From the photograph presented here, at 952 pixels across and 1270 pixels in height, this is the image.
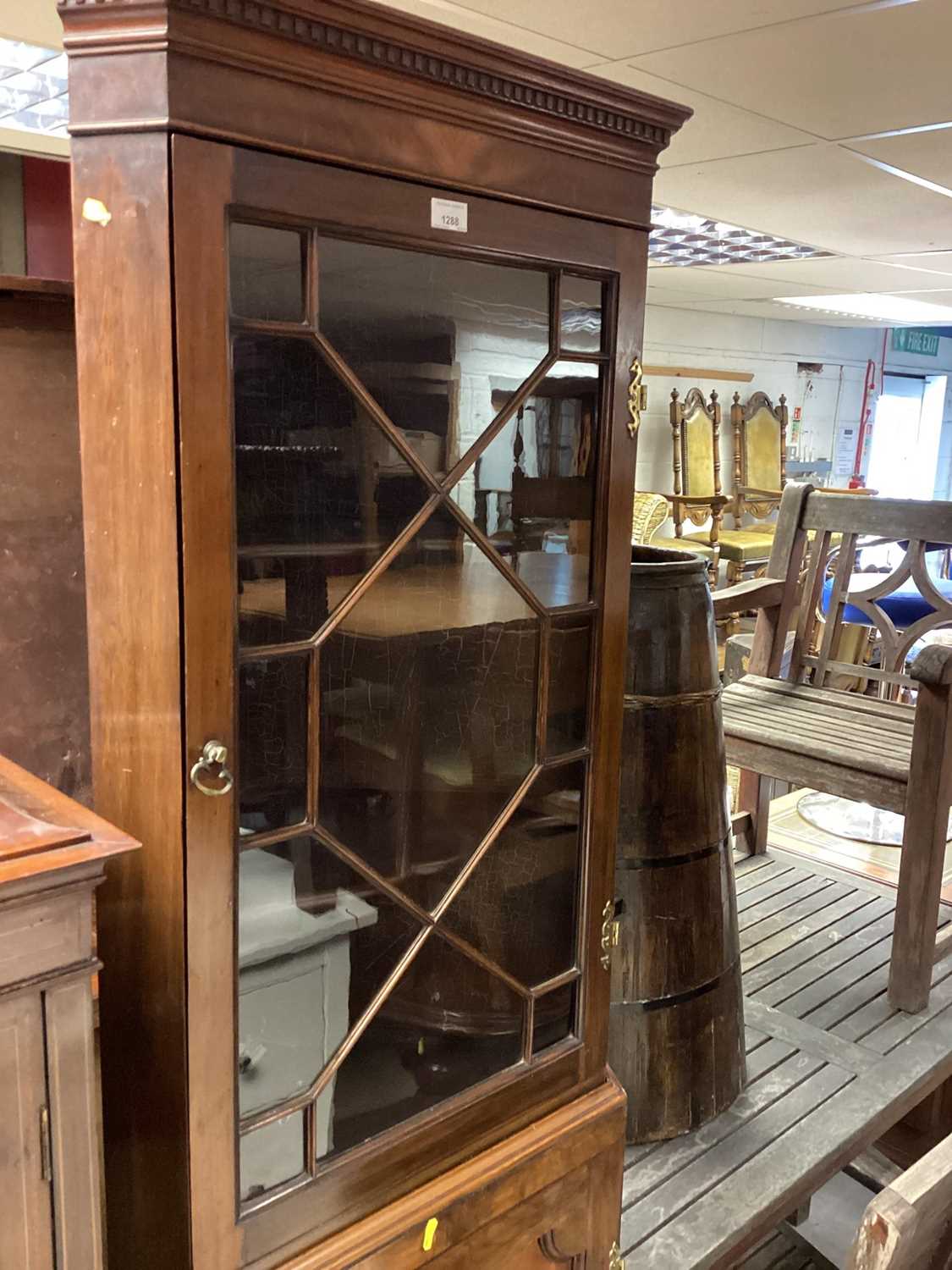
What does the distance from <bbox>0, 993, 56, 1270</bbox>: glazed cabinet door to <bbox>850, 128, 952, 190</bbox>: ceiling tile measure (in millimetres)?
2952

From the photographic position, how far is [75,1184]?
28.9 inches

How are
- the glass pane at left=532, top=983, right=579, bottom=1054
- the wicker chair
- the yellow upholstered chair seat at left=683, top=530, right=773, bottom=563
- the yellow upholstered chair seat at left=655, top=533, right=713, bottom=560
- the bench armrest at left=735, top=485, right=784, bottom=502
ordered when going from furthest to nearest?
the bench armrest at left=735, top=485, right=784, bottom=502 < the yellow upholstered chair seat at left=683, top=530, right=773, bottom=563 < the yellow upholstered chair seat at left=655, top=533, right=713, bottom=560 < the wicker chair < the glass pane at left=532, top=983, right=579, bottom=1054

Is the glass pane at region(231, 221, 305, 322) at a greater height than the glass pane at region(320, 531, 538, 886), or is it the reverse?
the glass pane at region(231, 221, 305, 322)

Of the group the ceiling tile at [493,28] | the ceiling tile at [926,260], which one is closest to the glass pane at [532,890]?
the ceiling tile at [493,28]

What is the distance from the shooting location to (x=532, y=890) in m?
1.06

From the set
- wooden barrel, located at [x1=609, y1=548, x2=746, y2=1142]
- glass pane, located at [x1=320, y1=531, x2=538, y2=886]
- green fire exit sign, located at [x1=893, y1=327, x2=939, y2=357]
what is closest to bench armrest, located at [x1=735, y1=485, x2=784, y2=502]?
green fire exit sign, located at [x1=893, y1=327, x2=939, y2=357]

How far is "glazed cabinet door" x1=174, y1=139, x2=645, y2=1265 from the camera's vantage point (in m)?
0.76

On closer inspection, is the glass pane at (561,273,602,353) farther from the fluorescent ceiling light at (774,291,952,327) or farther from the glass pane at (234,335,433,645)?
the fluorescent ceiling light at (774,291,952,327)

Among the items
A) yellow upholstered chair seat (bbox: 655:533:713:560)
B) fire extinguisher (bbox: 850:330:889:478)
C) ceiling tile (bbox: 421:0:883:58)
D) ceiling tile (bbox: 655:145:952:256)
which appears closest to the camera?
ceiling tile (bbox: 421:0:883:58)

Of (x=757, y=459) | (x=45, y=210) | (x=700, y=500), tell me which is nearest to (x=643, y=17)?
(x=45, y=210)

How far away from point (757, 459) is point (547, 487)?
6.88 meters

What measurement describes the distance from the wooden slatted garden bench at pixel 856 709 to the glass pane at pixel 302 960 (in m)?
1.26

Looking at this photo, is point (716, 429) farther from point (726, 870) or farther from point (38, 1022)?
point (38, 1022)

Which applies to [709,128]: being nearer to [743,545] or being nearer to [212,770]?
[212,770]
